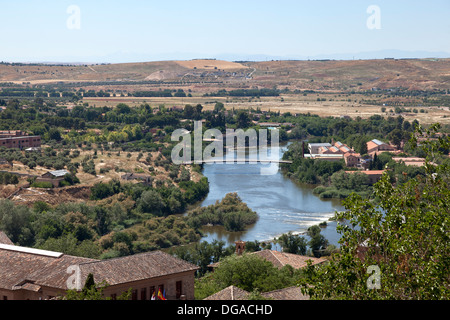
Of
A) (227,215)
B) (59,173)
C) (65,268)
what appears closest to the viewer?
(65,268)

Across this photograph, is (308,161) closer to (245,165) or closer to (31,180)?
(245,165)

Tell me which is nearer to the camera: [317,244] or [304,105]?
[317,244]

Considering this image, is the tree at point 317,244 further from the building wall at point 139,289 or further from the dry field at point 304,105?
the dry field at point 304,105

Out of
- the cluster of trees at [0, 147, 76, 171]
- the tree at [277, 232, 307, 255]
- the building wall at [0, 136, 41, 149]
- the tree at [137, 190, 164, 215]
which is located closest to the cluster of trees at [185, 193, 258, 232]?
the tree at [137, 190, 164, 215]

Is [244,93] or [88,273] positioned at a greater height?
[88,273]

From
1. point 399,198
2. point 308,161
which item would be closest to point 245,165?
point 308,161

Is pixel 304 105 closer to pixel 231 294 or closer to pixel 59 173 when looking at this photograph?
pixel 59 173

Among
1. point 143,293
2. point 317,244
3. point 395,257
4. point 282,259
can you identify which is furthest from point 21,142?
point 395,257
